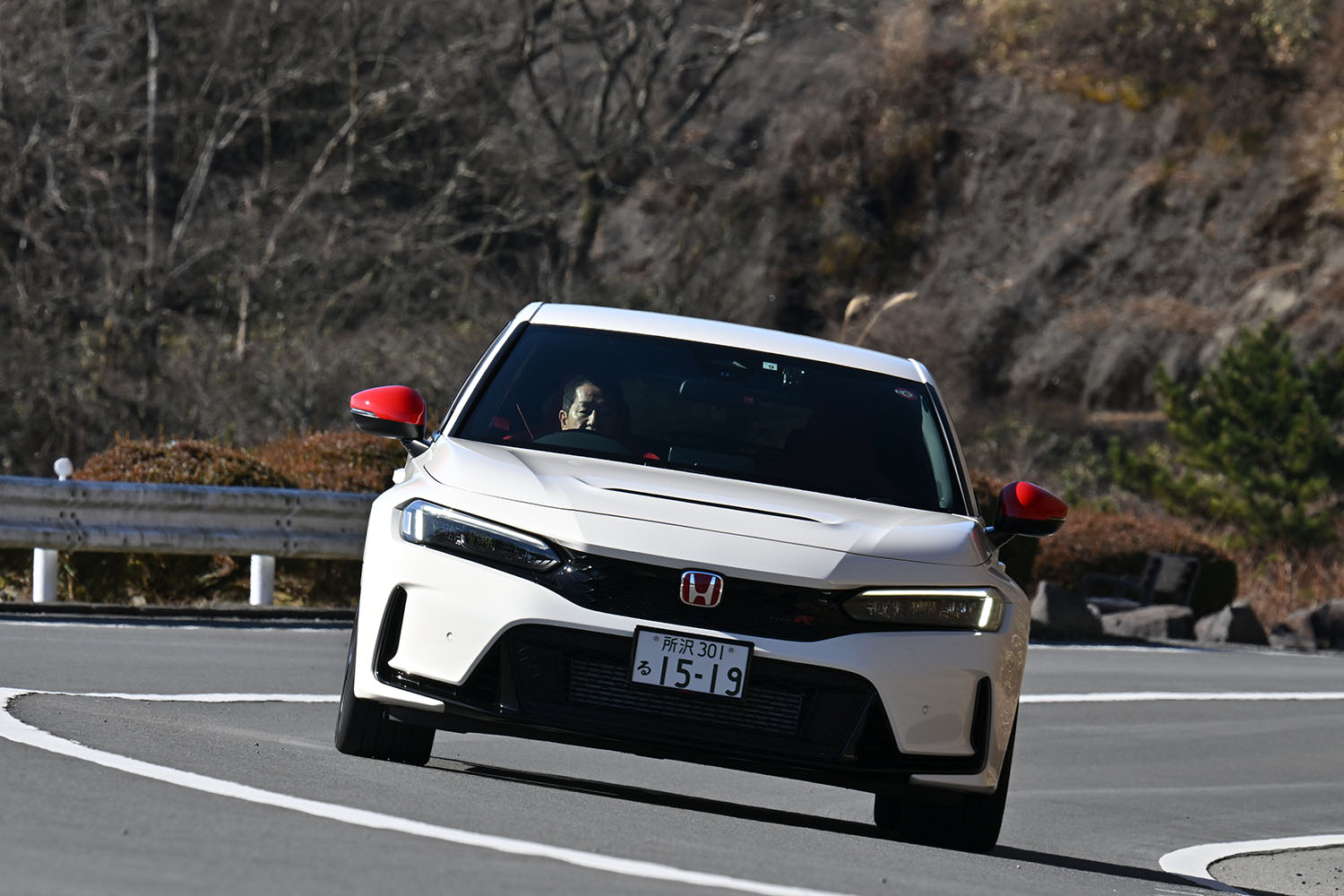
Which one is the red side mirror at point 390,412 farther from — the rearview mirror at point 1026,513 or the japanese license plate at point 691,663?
the rearview mirror at point 1026,513

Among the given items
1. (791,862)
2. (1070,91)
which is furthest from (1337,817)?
(1070,91)

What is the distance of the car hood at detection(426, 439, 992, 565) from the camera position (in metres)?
6.59

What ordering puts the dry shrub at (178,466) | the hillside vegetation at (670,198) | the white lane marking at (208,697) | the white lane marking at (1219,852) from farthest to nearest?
the hillside vegetation at (670,198) < the dry shrub at (178,466) < the white lane marking at (208,697) < the white lane marking at (1219,852)

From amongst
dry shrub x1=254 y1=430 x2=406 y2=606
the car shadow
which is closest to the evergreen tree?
dry shrub x1=254 y1=430 x2=406 y2=606

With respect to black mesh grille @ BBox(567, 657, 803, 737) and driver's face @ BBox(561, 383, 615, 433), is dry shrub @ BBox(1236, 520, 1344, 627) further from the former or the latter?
black mesh grille @ BBox(567, 657, 803, 737)

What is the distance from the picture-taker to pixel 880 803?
7.87 m

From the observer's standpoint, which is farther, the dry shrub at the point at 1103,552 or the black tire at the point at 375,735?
the dry shrub at the point at 1103,552

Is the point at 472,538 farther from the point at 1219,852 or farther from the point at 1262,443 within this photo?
the point at 1262,443

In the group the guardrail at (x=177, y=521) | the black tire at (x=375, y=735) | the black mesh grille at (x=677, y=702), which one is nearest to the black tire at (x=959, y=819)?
the black mesh grille at (x=677, y=702)

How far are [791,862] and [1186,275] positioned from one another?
45799 millimetres

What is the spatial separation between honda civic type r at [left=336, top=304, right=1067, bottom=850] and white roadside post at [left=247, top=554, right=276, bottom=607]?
842 cm

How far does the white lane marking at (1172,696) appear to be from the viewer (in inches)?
587

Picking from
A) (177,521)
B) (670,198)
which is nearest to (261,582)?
(177,521)

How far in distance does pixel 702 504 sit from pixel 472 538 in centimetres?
72
